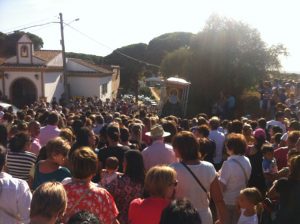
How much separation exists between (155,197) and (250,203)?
156 cm

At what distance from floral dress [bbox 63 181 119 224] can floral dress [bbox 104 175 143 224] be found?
2.35 ft

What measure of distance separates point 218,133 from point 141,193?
3.62m

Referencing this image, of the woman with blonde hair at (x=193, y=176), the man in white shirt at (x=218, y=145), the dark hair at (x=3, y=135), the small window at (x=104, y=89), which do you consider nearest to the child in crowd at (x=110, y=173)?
the woman with blonde hair at (x=193, y=176)

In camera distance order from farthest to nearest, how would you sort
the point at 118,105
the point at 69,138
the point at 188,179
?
the point at 118,105
the point at 69,138
the point at 188,179

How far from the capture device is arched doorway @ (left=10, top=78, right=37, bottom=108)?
1400 inches

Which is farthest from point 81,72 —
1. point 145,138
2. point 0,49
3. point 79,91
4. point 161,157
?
point 161,157

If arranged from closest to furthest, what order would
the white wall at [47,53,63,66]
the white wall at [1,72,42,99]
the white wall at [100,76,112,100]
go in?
the white wall at [1,72,42,99] → the white wall at [47,53,63,66] → the white wall at [100,76,112,100]

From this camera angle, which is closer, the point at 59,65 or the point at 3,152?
the point at 3,152

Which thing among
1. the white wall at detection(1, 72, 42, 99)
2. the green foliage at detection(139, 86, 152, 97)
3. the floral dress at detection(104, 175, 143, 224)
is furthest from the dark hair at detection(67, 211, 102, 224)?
the green foliage at detection(139, 86, 152, 97)

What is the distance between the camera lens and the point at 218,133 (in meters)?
8.16

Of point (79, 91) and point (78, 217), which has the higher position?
point (78, 217)

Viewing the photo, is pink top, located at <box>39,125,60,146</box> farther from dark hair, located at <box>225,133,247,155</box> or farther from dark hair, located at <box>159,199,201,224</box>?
dark hair, located at <box>159,199,201,224</box>

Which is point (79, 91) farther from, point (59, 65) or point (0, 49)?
point (0, 49)

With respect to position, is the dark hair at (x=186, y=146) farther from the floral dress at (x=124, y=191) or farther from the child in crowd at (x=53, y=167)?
the child in crowd at (x=53, y=167)
